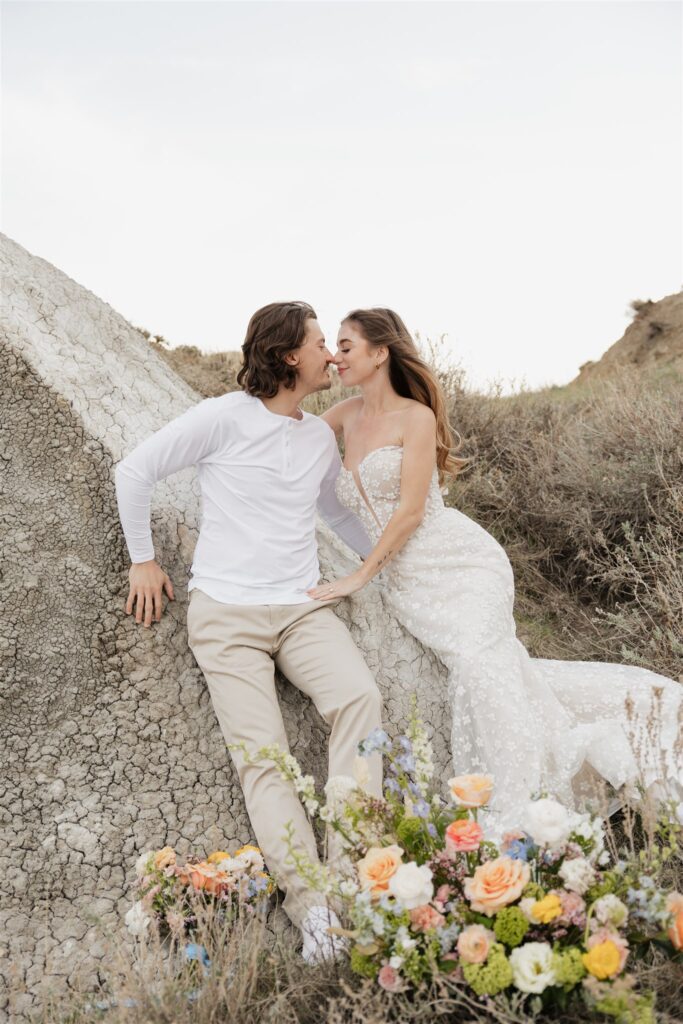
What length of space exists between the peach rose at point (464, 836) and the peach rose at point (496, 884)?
0.05m

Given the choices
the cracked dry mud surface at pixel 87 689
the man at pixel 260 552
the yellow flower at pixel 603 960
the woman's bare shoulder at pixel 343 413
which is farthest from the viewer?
the woman's bare shoulder at pixel 343 413

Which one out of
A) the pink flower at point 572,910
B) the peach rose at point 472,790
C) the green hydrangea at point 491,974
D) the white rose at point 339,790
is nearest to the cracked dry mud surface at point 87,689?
the white rose at point 339,790

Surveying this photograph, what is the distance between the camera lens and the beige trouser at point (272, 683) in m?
2.91

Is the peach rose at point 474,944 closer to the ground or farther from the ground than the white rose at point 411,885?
closer to the ground

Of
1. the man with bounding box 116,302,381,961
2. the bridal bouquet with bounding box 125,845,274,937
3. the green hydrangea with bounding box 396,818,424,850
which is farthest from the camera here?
the man with bounding box 116,302,381,961

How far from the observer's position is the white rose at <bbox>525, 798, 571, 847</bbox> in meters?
1.94

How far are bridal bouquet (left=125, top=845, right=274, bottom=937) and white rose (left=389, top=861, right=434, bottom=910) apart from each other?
0.86 m

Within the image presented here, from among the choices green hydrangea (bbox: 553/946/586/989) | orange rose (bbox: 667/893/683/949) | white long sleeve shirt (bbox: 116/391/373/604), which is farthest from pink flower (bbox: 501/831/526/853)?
white long sleeve shirt (bbox: 116/391/373/604)

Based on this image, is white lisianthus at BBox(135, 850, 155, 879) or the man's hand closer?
white lisianthus at BBox(135, 850, 155, 879)

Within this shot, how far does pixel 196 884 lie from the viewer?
8.96ft

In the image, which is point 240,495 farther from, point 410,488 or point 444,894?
point 444,894

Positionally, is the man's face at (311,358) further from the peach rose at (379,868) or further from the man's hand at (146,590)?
the peach rose at (379,868)

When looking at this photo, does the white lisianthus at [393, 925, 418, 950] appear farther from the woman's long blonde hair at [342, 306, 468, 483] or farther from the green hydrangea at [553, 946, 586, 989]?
the woman's long blonde hair at [342, 306, 468, 483]

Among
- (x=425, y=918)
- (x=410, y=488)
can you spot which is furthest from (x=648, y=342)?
(x=425, y=918)
